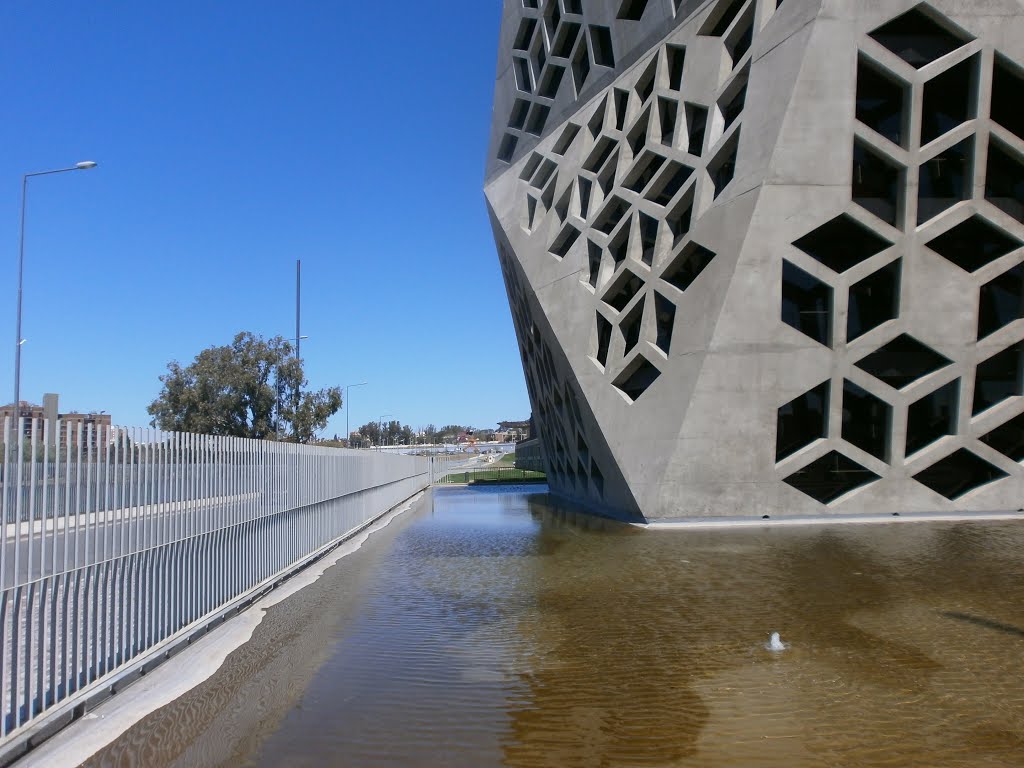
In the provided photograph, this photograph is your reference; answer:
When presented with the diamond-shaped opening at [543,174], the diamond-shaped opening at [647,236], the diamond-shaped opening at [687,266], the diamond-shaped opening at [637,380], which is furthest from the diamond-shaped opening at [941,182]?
the diamond-shaped opening at [543,174]

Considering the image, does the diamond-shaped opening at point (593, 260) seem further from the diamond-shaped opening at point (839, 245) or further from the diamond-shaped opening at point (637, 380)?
the diamond-shaped opening at point (839, 245)

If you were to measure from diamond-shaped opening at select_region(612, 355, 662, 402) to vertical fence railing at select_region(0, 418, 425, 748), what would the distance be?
11.1 m

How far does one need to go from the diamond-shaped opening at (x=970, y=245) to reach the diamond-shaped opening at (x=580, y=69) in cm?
1132

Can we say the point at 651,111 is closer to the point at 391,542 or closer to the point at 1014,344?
the point at 1014,344

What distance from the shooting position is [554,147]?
25719 millimetres

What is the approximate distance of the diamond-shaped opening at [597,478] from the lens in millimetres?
23989

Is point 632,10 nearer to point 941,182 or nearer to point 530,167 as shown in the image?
point 530,167

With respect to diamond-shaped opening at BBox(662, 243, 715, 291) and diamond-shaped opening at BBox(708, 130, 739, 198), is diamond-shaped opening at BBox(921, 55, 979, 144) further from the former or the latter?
diamond-shaped opening at BBox(662, 243, 715, 291)

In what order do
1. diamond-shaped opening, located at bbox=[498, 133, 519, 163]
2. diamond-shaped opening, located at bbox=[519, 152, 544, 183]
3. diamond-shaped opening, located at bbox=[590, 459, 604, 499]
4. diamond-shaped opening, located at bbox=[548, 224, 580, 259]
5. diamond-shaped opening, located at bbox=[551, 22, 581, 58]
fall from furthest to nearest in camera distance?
diamond-shaped opening, located at bbox=[498, 133, 519, 163]
diamond-shaped opening, located at bbox=[519, 152, 544, 183]
diamond-shaped opening, located at bbox=[551, 22, 581, 58]
diamond-shaped opening, located at bbox=[590, 459, 604, 499]
diamond-shaped opening, located at bbox=[548, 224, 580, 259]

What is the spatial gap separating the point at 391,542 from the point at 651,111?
41.5 ft

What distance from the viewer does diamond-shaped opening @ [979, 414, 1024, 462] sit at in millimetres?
19094

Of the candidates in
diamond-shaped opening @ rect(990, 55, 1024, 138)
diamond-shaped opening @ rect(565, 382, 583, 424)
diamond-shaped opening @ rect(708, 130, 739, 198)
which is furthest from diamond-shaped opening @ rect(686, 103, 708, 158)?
diamond-shaped opening @ rect(565, 382, 583, 424)

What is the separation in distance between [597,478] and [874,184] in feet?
36.5

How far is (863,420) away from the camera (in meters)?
19.2
